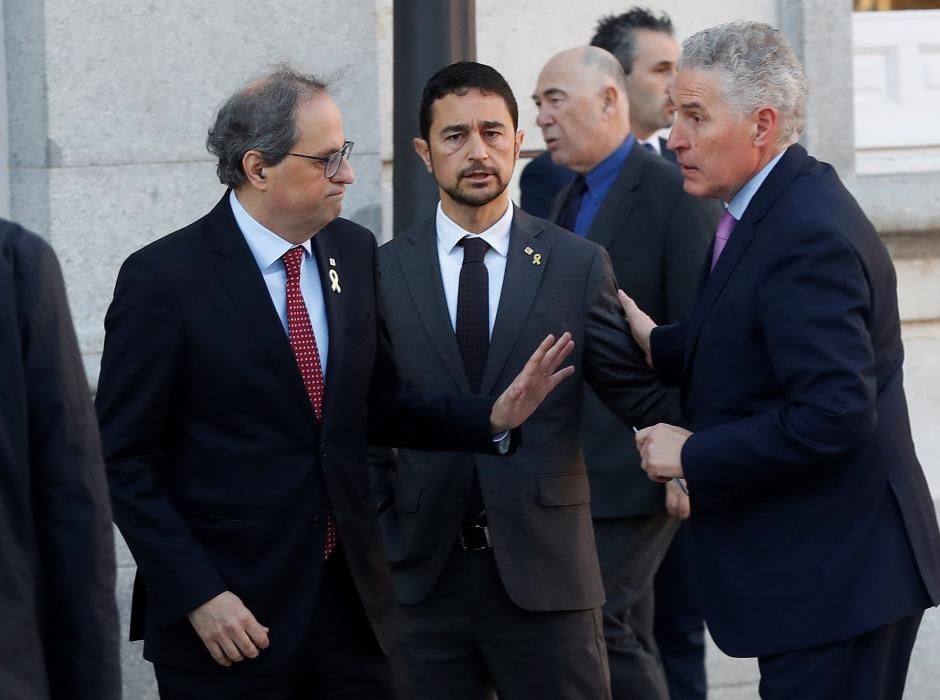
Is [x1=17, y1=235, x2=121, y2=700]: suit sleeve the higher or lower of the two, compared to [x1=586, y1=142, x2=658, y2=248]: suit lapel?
lower

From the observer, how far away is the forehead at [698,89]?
3.47 m

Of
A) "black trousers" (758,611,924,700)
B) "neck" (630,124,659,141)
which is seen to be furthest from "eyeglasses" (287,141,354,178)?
"neck" (630,124,659,141)

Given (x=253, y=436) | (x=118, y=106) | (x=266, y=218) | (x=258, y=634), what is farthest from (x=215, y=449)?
(x=118, y=106)

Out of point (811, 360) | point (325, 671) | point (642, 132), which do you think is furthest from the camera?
point (642, 132)

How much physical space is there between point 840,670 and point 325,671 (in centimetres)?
105

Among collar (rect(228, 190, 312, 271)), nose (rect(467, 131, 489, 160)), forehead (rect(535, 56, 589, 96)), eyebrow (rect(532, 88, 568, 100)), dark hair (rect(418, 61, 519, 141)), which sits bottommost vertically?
collar (rect(228, 190, 312, 271))

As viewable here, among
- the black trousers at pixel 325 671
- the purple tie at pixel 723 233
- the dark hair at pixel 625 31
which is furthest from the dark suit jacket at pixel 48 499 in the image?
the dark hair at pixel 625 31

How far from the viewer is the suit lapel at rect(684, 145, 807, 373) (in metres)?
3.38

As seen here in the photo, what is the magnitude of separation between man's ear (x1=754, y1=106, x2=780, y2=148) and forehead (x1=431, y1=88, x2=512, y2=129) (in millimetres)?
925

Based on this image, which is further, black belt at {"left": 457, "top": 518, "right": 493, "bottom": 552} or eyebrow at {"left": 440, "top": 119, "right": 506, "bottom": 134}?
eyebrow at {"left": 440, "top": 119, "right": 506, "bottom": 134}

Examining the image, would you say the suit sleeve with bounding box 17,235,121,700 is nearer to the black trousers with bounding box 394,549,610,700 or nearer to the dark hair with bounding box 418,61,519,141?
the black trousers with bounding box 394,549,610,700

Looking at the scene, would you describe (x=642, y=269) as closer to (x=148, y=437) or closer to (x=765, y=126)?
(x=765, y=126)

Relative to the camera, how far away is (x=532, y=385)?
3604mm

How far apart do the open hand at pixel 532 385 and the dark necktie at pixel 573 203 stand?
61.6 inches
